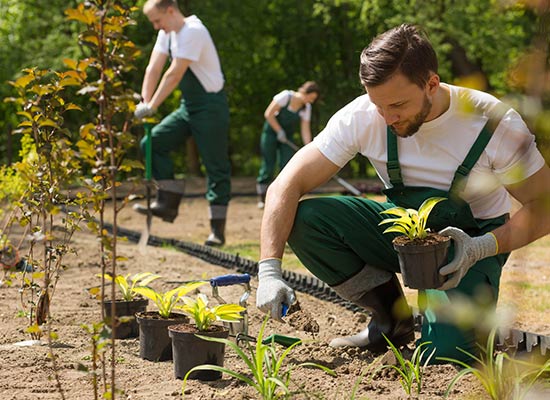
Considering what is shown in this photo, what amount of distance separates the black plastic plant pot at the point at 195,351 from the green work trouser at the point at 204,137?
410 centimetres

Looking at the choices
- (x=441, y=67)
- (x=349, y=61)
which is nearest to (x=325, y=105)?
(x=349, y=61)

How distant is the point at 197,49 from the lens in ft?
21.6

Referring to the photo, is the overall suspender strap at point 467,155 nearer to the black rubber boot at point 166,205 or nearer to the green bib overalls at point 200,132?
the green bib overalls at point 200,132

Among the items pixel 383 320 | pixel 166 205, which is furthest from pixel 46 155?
pixel 166 205

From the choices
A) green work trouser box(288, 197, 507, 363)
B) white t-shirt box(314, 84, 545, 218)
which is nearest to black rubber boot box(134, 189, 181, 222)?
green work trouser box(288, 197, 507, 363)

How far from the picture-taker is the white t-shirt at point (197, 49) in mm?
6562

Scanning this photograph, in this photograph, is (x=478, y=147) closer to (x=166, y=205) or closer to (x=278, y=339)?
(x=278, y=339)

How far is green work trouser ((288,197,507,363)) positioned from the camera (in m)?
3.21

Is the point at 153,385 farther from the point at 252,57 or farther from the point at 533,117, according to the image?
the point at 252,57

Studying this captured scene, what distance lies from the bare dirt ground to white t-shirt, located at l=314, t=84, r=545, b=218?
61 centimetres

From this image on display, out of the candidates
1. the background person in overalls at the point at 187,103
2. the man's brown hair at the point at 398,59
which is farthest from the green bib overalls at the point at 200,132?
the man's brown hair at the point at 398,59

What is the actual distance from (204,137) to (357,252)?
12.3 ft

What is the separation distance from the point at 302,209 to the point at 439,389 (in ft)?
3.10

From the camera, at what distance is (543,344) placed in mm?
3293
